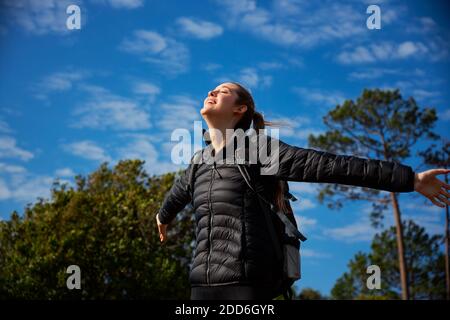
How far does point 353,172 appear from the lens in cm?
371

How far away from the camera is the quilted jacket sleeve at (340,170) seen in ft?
11.8

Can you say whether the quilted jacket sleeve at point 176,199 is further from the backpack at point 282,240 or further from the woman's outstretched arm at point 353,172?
the woman's outstretched arm at point 353,172

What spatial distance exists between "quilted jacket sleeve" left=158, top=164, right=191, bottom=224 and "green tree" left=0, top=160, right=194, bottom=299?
16.5 m

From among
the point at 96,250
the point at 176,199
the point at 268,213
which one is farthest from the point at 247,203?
the point at 96,250

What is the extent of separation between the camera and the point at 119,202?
930 inches

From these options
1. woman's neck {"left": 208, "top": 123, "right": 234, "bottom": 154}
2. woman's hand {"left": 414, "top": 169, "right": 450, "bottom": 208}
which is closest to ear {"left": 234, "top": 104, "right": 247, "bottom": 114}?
woman's neck {"left": 208, "top": 123, "right": 234, "bottom": 154}

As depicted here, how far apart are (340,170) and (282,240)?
26.3 inches

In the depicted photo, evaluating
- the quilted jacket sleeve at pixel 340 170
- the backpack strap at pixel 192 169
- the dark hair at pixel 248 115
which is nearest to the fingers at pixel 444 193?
the quilted jacket sleeve at pixel 340 170

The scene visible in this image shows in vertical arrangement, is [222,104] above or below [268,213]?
above

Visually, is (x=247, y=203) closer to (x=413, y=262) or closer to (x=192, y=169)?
(x=192, y=169)

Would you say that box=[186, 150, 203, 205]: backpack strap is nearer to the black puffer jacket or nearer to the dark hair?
the black puffer jacket

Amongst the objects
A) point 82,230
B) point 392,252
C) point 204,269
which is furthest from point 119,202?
point 204,269
